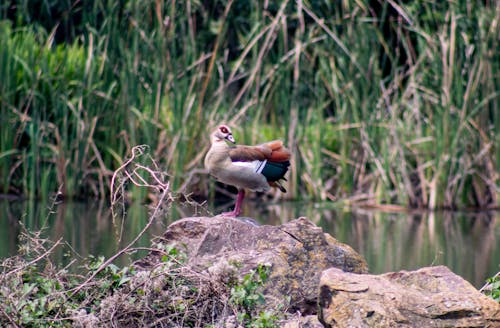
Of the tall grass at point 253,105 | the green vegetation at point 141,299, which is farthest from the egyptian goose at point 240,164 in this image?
the tall grass at point 253,105

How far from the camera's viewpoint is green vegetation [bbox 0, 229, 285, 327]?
4.77 meters

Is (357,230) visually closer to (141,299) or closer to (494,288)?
(494,288)

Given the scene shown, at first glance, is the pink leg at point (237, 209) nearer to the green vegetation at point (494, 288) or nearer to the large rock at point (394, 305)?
the large rock at point (394, 305)

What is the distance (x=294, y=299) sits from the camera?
5.57 meters

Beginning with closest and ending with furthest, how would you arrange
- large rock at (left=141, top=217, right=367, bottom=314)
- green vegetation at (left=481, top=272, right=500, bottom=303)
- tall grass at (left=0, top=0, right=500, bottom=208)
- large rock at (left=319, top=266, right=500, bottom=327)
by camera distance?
1. large rock at (left=319, top=266, right=500, bottom=327)
2. large rock at (left=141, top=217, right=367, bottom=314)
3. green vegetation at (left=481, top=272, right=500, bottom=303)
4. tall grass at (left=0, top=0, right=500, bottom=208)

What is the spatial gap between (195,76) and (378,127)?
8.10 ft

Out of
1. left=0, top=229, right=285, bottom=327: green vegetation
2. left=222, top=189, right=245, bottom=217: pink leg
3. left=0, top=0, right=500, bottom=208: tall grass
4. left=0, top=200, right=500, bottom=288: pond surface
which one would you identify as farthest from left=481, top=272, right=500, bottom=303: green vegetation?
left=0, top=0, right=500, bottom=208: tall grass

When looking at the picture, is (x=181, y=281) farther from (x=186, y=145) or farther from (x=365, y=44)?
(x=365, y=44)

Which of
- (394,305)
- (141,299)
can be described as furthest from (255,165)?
(394,305)

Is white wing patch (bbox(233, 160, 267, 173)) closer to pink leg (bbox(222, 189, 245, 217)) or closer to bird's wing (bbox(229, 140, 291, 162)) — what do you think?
bird's wing (bbox(229, 140, 291, 162))

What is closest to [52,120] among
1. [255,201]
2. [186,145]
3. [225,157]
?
[186,145]

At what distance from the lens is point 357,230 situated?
1077 centimetres

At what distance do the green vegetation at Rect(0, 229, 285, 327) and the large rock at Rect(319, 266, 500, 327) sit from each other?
30 cm

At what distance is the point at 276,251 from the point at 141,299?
1068 mm
